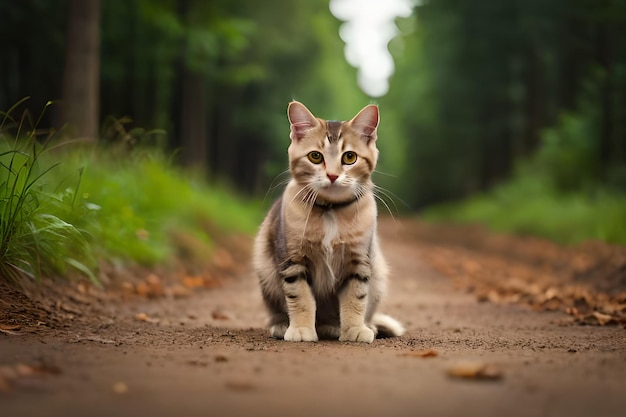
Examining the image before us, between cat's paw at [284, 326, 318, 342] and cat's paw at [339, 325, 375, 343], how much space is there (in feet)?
0.68

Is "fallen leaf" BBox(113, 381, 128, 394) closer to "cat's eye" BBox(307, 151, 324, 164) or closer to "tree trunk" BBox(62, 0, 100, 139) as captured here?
"cat's eye" BBox(307, 151, 324, 164)

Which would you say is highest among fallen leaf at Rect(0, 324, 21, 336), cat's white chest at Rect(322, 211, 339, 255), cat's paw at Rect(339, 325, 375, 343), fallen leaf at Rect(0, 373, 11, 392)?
cat's white chest at Rect(322, 211, 339, 255)

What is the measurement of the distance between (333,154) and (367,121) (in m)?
0.42

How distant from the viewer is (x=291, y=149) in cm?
454

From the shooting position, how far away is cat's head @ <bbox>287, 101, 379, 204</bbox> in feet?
14.0

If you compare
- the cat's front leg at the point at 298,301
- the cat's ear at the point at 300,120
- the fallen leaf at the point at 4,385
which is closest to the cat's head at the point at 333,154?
the cat's ear at the point at 300,120

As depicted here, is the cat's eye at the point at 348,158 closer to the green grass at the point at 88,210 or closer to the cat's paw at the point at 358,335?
the cat's paw at the point at 358,335

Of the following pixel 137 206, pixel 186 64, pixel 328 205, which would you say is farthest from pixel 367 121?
pixel 186 64

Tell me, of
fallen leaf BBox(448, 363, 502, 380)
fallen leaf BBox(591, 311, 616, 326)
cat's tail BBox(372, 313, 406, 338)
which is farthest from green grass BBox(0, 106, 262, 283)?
fallen leaf BBox(591, 311, 616, 326)

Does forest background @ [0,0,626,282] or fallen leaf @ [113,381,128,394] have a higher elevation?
forest background @ [0,0,626,282]

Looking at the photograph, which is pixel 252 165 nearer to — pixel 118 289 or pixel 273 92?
pixel 273 92

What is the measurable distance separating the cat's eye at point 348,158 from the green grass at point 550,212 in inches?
245

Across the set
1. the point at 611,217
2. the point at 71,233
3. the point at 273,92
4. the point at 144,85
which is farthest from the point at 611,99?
the point at 71,233

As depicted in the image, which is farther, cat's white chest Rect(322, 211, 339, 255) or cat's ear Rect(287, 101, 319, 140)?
cat's ear Rect(287, 101, 319, 140)
